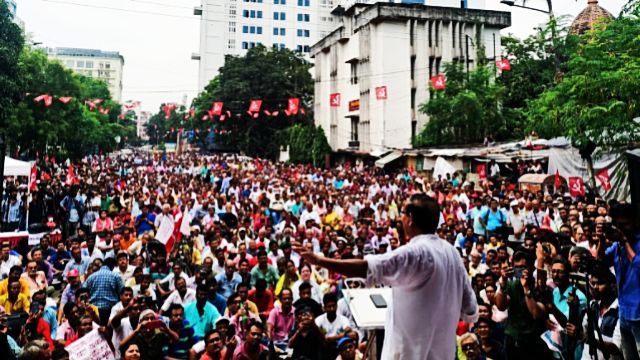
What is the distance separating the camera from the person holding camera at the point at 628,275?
3590mm

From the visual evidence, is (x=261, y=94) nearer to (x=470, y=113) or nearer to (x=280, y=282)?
(x=470, y=113)

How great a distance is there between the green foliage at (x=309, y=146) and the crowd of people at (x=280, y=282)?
22.6m

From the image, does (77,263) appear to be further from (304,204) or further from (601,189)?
(601,189)

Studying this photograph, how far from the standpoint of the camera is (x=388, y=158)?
87.4ft

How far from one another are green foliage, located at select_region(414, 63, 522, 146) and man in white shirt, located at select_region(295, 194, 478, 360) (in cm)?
2253

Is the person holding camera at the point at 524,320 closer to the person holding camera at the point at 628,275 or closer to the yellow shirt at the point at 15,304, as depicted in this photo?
the person holding camera at the point at 628,275

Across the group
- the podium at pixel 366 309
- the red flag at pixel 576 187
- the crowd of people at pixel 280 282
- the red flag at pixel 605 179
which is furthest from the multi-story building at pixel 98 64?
the podium at pixel 366 309

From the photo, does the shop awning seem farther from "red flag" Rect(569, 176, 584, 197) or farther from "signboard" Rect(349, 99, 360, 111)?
"red flag" Rect(569, 176, 584, 197)

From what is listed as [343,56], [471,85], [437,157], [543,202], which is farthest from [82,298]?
[343,56]

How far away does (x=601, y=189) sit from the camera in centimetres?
1315

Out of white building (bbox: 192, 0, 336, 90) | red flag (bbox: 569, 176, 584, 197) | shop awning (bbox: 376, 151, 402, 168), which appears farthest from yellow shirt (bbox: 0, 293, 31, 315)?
white building (bbox: 192, 0, 336, 90)

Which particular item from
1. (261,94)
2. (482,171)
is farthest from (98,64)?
(482,171)

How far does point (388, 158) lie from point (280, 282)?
2020 cm

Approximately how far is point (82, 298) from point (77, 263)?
2.30m
